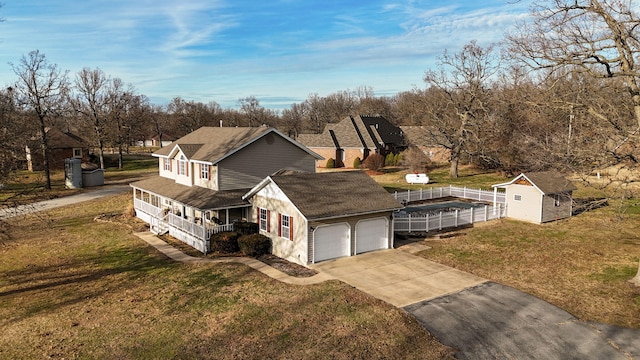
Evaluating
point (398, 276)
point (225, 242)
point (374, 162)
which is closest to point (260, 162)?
point (225, 242)

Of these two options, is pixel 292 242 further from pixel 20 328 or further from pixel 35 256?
pixel 35 256

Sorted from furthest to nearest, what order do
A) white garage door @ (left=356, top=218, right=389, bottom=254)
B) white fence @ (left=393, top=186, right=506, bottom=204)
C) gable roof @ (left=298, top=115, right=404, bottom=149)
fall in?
1. gable roof @ (left=298, top=115, right=404, bottom=149)
2. white fence @ (left=393, top=186, right=506, bottom=204)
3. white garage door @ (left=356, top=218, right=389, bottom=254)

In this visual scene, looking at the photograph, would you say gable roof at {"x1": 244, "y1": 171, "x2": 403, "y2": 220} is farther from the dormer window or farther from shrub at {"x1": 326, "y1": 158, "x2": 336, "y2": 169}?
shrub at {"x1": 326, "y1": 158, "x2": 336, "y2": 169}

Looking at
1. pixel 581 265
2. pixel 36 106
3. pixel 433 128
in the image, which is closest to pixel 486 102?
pixel 433 128

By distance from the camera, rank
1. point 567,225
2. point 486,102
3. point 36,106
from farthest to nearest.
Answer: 1. point 486,102
2. point 36,106
3. point 567,225

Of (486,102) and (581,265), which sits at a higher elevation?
(486,102)

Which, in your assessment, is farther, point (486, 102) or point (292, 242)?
point (486, 102)


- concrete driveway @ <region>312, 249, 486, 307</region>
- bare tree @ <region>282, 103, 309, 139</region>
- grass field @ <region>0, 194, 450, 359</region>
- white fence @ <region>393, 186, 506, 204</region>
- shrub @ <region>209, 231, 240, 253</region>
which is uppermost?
bare tree @ <region>282, 103, 309, 139</region>

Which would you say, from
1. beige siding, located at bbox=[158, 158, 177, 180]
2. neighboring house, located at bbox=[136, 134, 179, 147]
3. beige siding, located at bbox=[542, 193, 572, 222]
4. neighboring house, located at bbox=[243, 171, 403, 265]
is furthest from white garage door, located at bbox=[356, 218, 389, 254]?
neighboring house, located at bbox=[136, 134, 179, 147]
